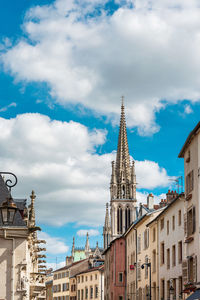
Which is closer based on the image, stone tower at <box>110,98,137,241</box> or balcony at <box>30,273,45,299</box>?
balcony at <box>30,273,45,299</box>

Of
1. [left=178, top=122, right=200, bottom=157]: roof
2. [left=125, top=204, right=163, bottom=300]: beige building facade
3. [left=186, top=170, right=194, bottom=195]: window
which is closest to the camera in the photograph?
[left=178, top=122, right=200, bottom=157]: roof

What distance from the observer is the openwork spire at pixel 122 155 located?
186m

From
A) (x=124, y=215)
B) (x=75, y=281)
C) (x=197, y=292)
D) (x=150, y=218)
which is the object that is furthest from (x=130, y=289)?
(x=124, y=215)

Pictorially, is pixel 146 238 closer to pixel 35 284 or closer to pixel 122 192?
pixel 35 284

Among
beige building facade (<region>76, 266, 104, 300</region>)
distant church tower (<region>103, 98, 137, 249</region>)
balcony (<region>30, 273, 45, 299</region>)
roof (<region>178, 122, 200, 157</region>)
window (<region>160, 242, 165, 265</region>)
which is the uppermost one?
distant church tower (<region>103, 98, 137, 249</region>)

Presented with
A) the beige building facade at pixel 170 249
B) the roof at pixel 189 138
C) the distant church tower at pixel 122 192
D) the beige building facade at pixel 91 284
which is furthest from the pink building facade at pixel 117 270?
the distant church tower at pixel 122 192

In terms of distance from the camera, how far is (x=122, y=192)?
182750 mm

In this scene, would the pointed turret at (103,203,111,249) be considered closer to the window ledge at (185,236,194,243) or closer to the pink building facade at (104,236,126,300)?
the pink building facade at (104,236,126,300)

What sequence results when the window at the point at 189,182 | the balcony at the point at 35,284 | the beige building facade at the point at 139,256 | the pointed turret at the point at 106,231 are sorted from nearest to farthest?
1. the window at the point at 189,182
2. the balcony at the point at 35,284
3. the beige building facade at the point at 139,256
4. the pointed turret at the point at 106,231

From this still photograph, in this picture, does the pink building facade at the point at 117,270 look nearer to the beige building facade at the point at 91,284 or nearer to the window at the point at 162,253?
the window at the point at 162,253

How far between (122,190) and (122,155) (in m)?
13.1

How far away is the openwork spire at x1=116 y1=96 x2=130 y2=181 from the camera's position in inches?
7338

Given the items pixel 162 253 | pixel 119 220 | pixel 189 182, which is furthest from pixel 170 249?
pixel 119 220

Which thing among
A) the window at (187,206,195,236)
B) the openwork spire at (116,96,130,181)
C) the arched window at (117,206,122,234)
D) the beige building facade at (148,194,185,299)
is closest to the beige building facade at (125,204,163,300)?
the beige building facade at (148,194,185,299)
